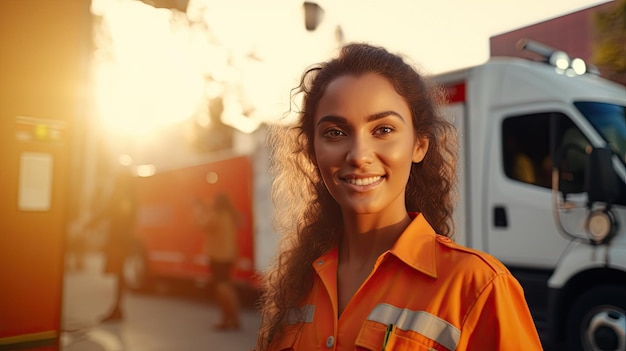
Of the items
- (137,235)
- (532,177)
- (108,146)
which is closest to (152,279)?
(137,235)

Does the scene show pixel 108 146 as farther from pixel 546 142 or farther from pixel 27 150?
pixel 27 150

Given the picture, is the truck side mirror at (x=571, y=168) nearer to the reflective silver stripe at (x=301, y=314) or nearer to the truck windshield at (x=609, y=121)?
the truck windshield at (x=609, y=121)

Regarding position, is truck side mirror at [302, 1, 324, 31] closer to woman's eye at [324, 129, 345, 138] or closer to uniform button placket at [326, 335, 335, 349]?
woman's eye at [324, 129, 345, 138]

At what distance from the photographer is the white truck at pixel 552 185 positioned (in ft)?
16.1

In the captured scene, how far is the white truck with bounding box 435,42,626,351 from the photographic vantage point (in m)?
4.91

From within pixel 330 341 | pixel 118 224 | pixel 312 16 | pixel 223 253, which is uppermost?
pixel 312 16

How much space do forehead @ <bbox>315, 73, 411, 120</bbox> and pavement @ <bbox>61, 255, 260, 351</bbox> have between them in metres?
4.77

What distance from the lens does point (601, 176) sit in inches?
189

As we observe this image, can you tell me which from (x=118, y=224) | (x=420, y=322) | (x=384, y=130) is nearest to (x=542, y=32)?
(x=384, y=130)

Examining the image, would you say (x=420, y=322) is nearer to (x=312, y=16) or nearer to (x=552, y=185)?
(x=552, y=185)

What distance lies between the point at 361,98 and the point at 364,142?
101 millimetres

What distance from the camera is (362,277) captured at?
1422 millimetres

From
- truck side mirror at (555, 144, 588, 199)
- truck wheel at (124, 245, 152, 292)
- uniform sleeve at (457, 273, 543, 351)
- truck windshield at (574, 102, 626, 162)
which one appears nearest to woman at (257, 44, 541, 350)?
uniform sleeve at (457, 273, 543, 351)

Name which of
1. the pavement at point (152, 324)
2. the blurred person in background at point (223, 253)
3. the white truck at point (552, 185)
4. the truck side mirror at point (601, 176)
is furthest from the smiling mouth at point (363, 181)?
the blurred person in background at point (223, 253)
